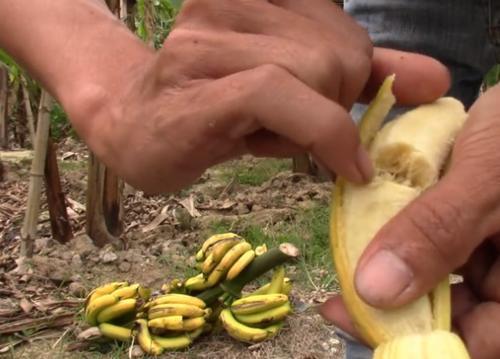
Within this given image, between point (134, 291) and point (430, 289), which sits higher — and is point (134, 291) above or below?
below

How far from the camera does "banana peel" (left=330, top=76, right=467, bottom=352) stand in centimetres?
69

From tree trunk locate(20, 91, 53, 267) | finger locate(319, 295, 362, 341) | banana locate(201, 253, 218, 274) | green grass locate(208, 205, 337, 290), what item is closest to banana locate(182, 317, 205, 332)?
banana locate(201, 253, 218, 274)

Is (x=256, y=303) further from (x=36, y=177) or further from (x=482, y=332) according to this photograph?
(x=482, y=332)

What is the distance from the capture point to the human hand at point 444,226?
67 cm

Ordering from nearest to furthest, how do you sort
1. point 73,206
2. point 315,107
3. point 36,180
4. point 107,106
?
point 315,107 → point 107,106 → point 36,180 → point 73,206

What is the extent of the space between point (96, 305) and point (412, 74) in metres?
1.35

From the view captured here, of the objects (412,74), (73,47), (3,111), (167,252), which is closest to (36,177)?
(167,252)

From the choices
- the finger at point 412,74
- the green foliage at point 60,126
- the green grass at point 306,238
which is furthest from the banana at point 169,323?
the green foliage at point 60,126

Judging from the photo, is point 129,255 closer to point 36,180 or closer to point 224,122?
point 36,180

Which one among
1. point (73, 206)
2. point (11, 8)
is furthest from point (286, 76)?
point (73, 206)

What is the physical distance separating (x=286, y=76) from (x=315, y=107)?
0.04 m

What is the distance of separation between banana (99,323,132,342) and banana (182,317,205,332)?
0.48 ft

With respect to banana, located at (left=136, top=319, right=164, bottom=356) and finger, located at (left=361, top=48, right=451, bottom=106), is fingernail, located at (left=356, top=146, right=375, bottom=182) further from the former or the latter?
banana, located at (left=136, top=319, right=164, bottom=356)

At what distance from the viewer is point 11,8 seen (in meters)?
0.85
